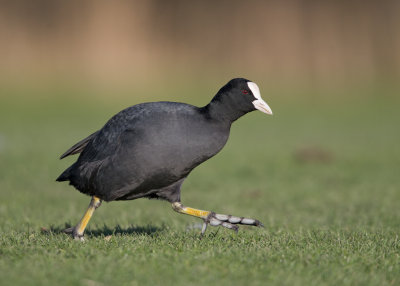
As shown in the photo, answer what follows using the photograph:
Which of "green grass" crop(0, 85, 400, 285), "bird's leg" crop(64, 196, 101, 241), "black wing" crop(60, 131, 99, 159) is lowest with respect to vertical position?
"green grass" crop(0, 85, 400, 285)

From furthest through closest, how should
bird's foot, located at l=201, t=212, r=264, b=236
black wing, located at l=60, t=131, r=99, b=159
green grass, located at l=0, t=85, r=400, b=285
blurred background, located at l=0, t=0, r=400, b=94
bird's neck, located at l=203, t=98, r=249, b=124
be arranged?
1. blurred background, located at l=0, t=0, r=400, b=94
2. black wing, located at l=60, t=131, r=99, b=159
3. bird's foot, located at l=201, t=212, r=264, b=236
4. bird's neck, located at l=203, t=98, r=249, b=124
5. green grass, located at l=0, t=85, r=400, b=285

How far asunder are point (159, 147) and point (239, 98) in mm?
990

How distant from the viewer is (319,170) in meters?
14.8

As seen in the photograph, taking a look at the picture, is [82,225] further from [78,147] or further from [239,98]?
[239,98]

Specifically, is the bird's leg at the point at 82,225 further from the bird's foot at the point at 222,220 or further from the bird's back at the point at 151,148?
the bird's foot at the point at 222,220

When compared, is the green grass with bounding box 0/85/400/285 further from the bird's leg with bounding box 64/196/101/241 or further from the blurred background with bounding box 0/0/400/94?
the blurred background with bounding box 0/0/400/94

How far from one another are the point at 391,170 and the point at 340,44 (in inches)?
980

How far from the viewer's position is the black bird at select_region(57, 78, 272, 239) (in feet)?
19.3

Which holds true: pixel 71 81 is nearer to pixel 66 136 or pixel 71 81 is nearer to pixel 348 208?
pixel 66 136

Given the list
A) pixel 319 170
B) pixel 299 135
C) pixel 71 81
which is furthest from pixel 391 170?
pixel 71 81

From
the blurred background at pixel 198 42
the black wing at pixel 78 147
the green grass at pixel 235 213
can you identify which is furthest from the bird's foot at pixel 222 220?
the blurred background at pixel 198 42

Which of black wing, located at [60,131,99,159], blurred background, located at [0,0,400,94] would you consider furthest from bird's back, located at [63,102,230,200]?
blurred background, located at [0,0,400,94]

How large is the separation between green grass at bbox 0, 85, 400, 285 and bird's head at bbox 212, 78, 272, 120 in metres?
1.34

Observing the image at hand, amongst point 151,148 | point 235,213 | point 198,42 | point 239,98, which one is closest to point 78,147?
point 151,148
